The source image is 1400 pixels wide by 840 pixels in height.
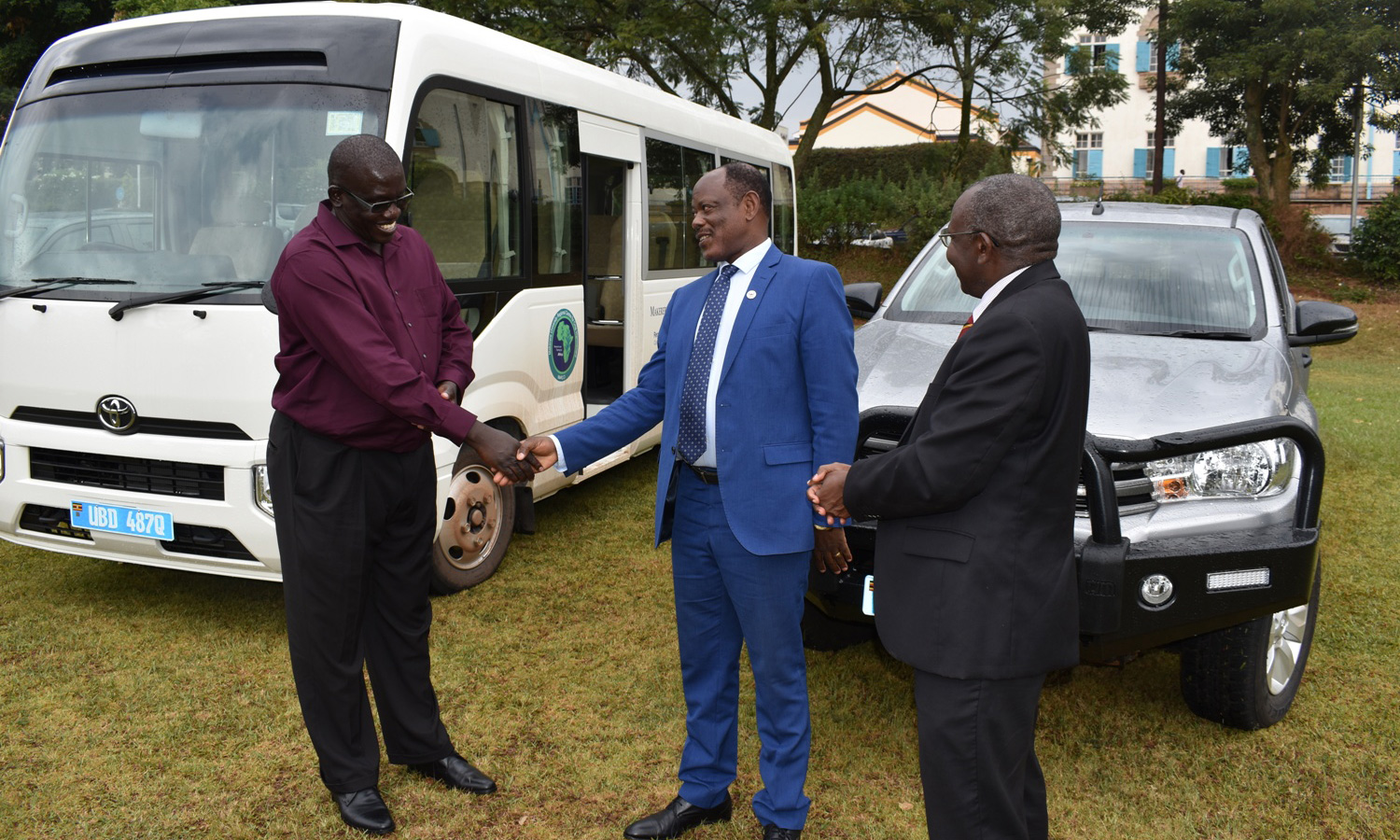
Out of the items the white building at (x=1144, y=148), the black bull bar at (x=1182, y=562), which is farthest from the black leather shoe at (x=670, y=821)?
the white building at (x=1144, y=148)

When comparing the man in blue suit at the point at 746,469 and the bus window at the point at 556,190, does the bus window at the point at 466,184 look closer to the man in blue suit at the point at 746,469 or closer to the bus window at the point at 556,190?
the bus window at the point at 556,190

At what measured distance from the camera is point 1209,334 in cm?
462

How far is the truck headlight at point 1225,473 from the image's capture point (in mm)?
3611

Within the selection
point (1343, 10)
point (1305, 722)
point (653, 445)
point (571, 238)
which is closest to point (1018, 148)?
point (1343, 10)

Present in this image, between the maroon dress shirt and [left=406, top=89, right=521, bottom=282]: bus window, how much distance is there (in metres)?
1.85

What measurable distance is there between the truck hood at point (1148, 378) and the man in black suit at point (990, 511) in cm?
127

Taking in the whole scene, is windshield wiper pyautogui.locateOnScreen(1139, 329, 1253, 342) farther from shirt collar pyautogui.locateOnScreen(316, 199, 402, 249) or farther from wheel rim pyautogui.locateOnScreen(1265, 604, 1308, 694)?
shirt collar pyautogui.locateOnScreen(316, 199, 402, 249)

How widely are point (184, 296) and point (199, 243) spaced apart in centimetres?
31

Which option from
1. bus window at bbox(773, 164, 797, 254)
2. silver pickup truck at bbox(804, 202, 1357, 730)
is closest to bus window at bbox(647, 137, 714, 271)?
bus window at bbox(773, 164, 797, 254)

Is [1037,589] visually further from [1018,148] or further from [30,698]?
[1018,148]

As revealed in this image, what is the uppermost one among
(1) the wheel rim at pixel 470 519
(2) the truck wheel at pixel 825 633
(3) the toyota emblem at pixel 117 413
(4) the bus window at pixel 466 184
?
(4) the bus window at pixel 466 184

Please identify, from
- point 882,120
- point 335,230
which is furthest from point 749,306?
point 882,120

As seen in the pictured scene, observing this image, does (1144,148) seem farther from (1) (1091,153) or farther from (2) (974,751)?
(2) (974,751)

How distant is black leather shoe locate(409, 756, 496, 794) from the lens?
3623 millimetres
